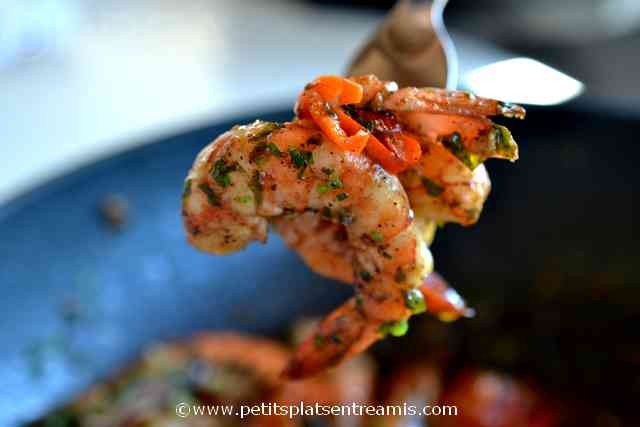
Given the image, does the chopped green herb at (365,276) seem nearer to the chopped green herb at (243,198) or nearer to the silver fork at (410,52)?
the chopped green herb at (243,198)

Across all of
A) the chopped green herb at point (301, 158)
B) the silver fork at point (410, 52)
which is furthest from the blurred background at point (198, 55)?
the chopped green herb at point (301, 158)

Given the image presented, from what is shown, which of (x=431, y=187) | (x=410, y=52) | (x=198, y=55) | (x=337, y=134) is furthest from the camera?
(x=198, y=55)

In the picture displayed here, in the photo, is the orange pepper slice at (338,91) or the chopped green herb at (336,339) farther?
the chopped green herb at (336,339)

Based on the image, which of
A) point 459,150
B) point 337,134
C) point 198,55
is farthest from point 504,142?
point 198,55

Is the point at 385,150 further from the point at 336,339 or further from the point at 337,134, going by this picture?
the point at 336,339

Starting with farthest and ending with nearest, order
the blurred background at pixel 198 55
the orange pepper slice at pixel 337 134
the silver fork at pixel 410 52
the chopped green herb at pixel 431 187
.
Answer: the blurred background at pixel 198 55 → the silver fork at pixel 410 52 → the chopped green herb at pixel 431 187 → the orange pepper slice at pixel 337 134

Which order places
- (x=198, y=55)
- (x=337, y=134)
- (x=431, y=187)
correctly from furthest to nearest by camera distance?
(x=198, y=55)
(x=431, y=187)
(x=337, y=134)

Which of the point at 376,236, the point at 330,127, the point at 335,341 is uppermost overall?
the point at 330,127
